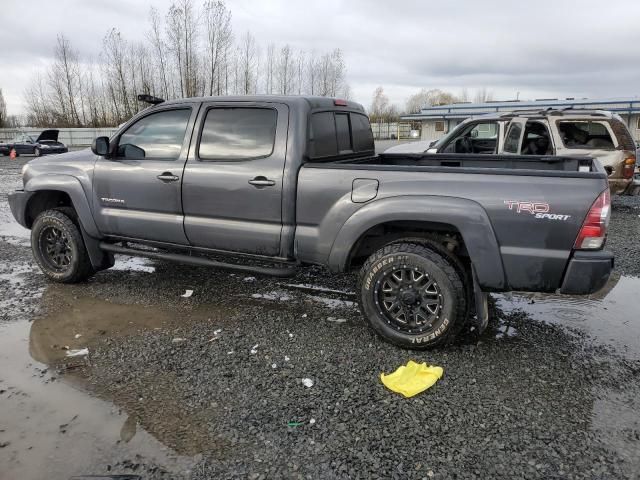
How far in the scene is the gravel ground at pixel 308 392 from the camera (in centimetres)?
258

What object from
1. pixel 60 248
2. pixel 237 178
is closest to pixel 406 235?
pixel 237 178

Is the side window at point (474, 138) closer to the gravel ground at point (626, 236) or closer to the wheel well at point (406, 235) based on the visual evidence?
the gravel ground at point (626, 236)

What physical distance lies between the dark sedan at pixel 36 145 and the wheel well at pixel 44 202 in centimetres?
2590

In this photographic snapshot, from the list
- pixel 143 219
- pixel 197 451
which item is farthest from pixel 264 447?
pixel 143 219

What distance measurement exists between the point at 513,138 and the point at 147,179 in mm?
7005

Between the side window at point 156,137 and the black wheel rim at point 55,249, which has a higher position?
the side window at point 156,137

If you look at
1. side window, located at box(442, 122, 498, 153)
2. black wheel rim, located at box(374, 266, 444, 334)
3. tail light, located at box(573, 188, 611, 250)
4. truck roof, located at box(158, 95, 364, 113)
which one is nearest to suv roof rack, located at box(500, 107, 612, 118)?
side window, located at box(442, 122, 498, 153)

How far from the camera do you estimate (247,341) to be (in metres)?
3.97

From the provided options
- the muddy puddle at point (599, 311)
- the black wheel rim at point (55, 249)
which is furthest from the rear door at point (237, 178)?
the muddy puddle at point (599, 311)

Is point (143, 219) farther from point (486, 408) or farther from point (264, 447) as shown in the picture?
point (486, 408)

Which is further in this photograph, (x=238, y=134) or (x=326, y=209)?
(x=238, y=134)

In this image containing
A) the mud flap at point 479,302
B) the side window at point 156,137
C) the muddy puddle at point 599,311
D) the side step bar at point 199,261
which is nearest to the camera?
the mud flap at point 479,302

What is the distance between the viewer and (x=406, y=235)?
3936 millimetres

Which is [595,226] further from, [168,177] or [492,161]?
[168,177]
